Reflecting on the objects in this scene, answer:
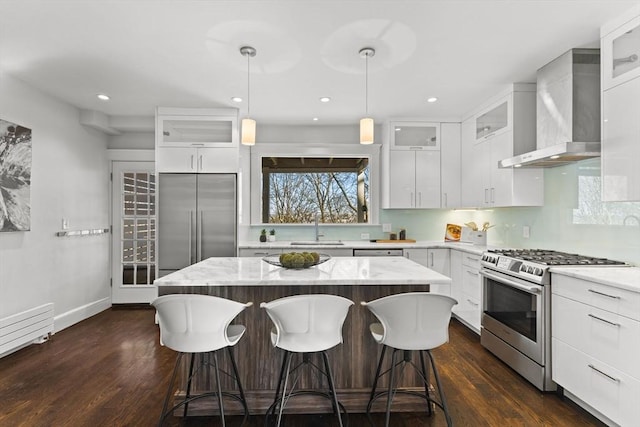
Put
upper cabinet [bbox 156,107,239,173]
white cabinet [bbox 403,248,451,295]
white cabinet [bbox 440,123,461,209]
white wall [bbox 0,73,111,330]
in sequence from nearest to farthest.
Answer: white wall [bbox 0,73,111,330] < upper cabinet [bbox 156,107,239,173] < white cabinet [bbox 403,248,451,295] < white cabinet [bbox 440,123,461,209]

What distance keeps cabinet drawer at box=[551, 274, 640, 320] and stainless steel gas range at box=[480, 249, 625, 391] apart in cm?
12

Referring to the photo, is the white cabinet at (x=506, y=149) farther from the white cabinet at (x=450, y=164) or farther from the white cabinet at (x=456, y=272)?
the white cabinet at (x=456, y=272)

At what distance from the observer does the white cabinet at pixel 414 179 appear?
15.5 feet

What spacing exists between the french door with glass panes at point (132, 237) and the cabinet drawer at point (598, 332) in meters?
4.74

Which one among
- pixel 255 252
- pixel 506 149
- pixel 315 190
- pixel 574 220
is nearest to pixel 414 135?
pixel 506 149

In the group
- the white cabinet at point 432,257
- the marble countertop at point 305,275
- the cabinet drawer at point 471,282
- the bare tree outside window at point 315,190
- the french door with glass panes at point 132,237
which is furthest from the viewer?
the bare tree outside window at point 315,190

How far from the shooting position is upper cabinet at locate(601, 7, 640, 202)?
2.21 m

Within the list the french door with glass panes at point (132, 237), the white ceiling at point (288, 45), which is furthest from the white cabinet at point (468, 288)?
the french door with glass panes at point (132, 237)

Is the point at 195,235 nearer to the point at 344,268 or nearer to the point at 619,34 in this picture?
the point at 344,268

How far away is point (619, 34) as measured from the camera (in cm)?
231

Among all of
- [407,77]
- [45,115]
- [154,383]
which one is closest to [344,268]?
[154,383]

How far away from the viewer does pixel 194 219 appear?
4.19 metres

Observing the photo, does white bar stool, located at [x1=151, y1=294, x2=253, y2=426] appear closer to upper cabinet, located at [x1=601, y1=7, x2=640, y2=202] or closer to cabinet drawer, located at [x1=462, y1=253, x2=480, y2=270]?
upper cabinet, located at [x1=601, y1=7, x2=640, y2=202]

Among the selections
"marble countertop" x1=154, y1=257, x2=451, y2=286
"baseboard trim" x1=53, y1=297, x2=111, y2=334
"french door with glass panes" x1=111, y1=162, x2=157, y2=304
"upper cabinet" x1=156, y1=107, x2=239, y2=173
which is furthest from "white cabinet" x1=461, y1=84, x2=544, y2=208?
"baseboard trim" x1=53, y1=297, x2=111, y2=334
